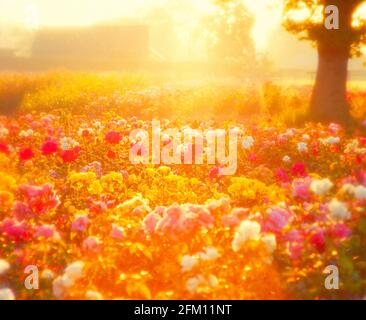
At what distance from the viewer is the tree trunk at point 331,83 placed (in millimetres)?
14375

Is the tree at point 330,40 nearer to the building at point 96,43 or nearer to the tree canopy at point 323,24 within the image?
the tree canopy at point 323,24

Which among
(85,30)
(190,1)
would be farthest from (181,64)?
(190,1)

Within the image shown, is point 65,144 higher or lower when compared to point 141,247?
higher

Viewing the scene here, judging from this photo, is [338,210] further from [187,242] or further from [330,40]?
[330,40]

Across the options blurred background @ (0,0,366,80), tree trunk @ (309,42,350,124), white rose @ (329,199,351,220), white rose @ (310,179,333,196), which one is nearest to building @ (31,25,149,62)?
blurred background @ (0,0,366,80)

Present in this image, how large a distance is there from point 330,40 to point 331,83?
4.71ft

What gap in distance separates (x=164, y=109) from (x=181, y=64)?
92.8 feet

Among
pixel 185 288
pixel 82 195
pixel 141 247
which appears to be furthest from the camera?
pixel 82 195

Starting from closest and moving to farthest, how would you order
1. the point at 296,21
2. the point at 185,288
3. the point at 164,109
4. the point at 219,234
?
the point at 185,288
the point at 219,234
the point at 296,21
the point at 164,109

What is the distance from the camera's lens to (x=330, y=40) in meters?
13.5

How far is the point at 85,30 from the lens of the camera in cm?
5366

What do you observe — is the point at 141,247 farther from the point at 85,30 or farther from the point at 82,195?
the point at 85,30
